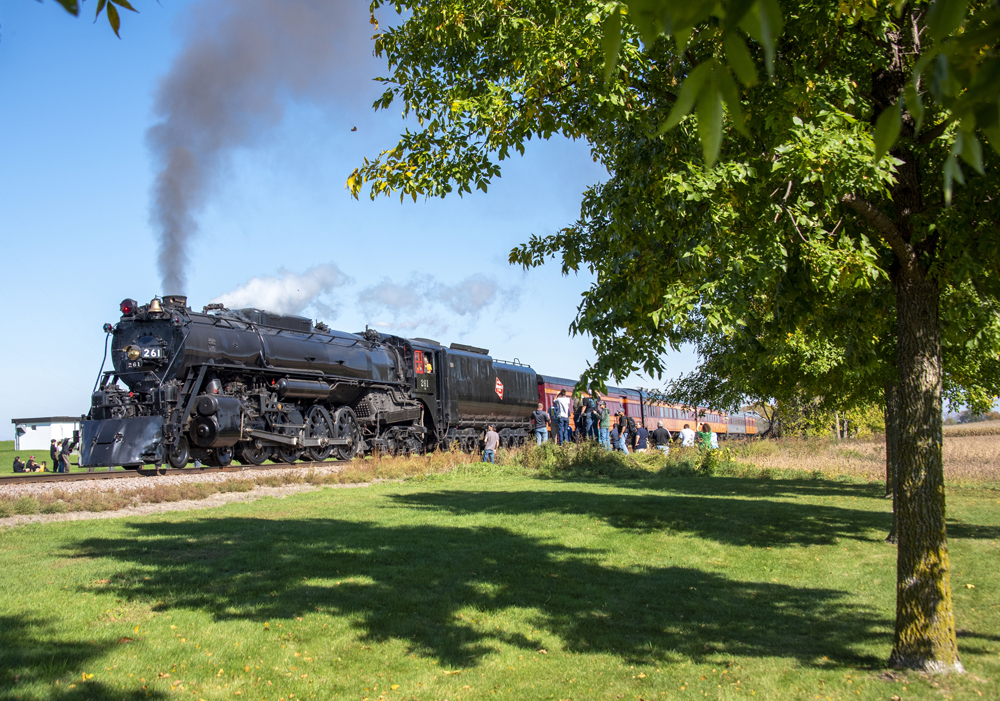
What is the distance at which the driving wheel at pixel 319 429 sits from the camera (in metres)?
19.7

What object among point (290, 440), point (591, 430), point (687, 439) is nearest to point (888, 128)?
point (290, 440)

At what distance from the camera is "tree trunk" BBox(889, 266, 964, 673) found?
5.16 m

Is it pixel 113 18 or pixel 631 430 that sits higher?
pixel 113 18

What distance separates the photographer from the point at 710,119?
1508mm

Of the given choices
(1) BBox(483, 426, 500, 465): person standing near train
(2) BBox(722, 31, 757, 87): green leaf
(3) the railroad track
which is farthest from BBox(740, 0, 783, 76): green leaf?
(1) BBox(483, 426, 500, 465): person standing near train

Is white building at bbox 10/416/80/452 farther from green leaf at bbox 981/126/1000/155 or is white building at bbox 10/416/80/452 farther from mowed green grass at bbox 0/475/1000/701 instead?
green leaf at bbox 981/126/1000/155

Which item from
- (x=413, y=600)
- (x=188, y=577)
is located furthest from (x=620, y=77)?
(x=188, y=577)

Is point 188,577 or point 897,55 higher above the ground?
point 897,55

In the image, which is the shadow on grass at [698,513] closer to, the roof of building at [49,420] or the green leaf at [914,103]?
the green leaf at [914,103]

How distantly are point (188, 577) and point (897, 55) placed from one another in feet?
26.7

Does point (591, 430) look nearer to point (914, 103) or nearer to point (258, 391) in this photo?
point (258, 391)

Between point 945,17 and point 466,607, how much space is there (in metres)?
5.86

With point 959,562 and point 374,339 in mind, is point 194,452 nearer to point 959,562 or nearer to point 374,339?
point 374,339

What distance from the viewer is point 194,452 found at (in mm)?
17031
